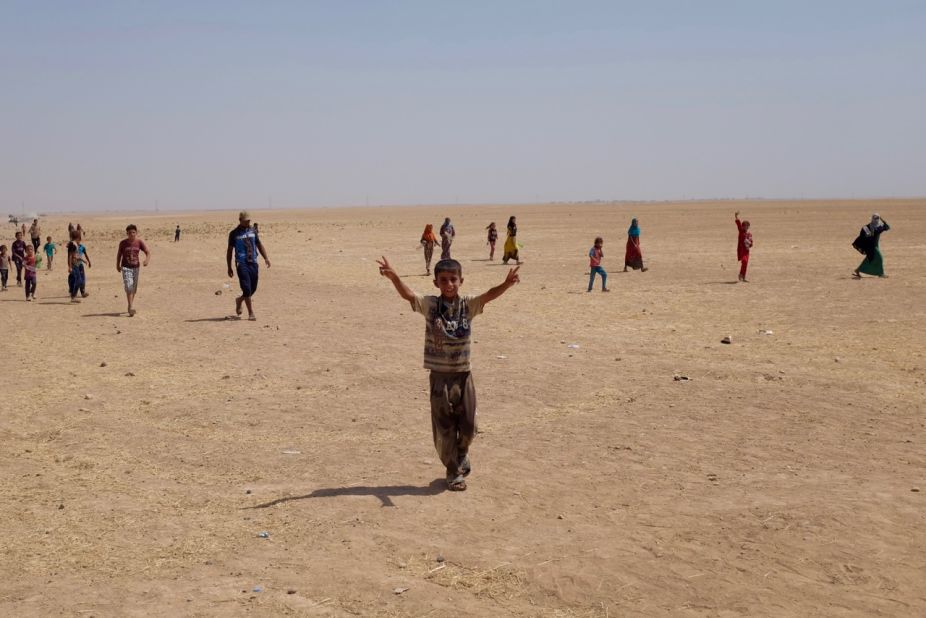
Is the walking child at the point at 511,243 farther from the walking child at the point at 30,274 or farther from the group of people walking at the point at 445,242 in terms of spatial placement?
the walking child at the point at 30,274

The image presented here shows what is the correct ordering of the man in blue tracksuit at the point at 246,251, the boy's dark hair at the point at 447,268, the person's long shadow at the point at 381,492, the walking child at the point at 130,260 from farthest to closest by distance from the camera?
the walking child at the point at 130,260
the man in blue tracksuit at the point at 246,251
the boy's dark hair at the point at 447,268
the person's long shadow at the point at 381,492

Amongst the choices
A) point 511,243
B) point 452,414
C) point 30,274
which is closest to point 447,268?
point 452,414

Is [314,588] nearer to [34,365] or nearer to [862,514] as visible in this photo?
[862,514]

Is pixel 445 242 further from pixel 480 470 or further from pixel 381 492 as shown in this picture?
pixel 381 492

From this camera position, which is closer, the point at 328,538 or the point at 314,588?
the point at 314,588

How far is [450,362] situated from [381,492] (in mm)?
1186

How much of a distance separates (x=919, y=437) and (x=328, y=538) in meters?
5.80

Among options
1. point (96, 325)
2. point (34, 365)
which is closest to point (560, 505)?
point (34, 365)

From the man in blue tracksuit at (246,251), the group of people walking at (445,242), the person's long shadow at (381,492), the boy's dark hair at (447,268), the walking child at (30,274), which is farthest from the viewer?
the group of people walking at (445,242)

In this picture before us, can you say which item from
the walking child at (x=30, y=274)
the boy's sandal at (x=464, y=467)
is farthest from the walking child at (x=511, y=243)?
the boy's sandal at (x=464, y=467)

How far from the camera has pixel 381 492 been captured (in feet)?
24.3

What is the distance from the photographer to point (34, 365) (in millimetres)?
12961

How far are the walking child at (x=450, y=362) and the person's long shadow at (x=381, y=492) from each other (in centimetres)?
16

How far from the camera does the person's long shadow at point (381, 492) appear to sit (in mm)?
7285
